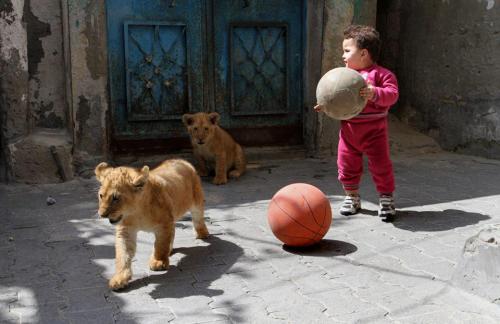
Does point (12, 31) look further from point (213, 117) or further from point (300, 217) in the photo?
point (300, 217)

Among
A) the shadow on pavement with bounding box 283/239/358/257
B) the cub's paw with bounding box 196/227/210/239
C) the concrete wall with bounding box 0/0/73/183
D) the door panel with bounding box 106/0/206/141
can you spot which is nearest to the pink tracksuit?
the shadow on pavement with bounding box 283/239/358/257

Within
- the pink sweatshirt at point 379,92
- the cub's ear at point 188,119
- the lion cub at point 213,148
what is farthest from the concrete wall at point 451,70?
the cub's ear at point 188,119

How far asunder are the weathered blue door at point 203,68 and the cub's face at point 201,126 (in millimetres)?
791

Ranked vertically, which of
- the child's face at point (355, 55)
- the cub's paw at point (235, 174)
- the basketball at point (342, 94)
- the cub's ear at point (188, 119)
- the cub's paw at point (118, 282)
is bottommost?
the cub's paw at point (118, 282)

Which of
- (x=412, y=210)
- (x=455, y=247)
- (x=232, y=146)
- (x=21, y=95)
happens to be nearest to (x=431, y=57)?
(x=232, y=146)

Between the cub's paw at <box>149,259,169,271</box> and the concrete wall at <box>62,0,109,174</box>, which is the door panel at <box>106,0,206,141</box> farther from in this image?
the cub's paw at <box>149,259,169,271</box>

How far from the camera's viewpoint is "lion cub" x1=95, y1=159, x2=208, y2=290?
3894 mm

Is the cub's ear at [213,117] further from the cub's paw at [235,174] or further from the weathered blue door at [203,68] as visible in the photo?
the weathered blue door at [203,68]

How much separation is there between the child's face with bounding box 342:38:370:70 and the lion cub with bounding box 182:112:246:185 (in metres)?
2.55

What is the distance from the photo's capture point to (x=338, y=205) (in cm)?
619

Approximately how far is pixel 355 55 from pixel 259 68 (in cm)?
339

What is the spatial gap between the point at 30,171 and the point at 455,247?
511cm

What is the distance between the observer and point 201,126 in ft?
24.7

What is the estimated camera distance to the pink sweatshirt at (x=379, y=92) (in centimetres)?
520
